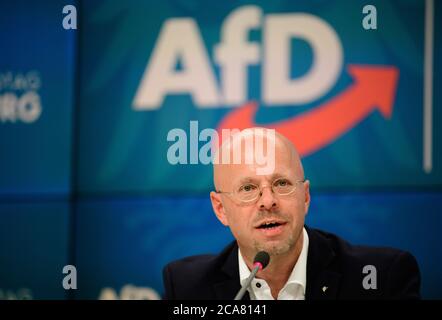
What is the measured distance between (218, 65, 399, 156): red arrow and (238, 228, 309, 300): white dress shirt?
0.80 metres

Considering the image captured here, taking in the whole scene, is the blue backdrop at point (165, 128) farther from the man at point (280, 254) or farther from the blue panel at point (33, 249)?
the man at point (280, 254)

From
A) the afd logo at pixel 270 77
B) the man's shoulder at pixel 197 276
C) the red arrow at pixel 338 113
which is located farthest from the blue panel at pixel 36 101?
the man's shoulder at pixel 197 276

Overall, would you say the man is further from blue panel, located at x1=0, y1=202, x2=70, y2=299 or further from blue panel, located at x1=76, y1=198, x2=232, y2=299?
blue panel, located at x1=0, y1=202, x2=70, y2=299

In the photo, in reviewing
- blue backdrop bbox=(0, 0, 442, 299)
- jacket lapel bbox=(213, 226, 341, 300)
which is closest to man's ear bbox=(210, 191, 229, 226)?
jacket lapel bbox=(213, 226, 341, 300)

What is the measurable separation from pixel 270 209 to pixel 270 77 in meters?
0.98

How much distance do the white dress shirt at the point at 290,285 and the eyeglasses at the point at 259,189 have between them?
251mm

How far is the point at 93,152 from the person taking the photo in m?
2.91

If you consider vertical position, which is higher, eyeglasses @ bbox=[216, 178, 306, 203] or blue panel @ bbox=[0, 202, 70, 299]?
eyeglasses @ bbox=[216, 178, 306, 203]

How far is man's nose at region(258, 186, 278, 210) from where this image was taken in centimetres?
204

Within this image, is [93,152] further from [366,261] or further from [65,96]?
[366,261]

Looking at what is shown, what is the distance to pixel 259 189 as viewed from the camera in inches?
82.0

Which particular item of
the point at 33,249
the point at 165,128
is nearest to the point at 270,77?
the point at 165,128
